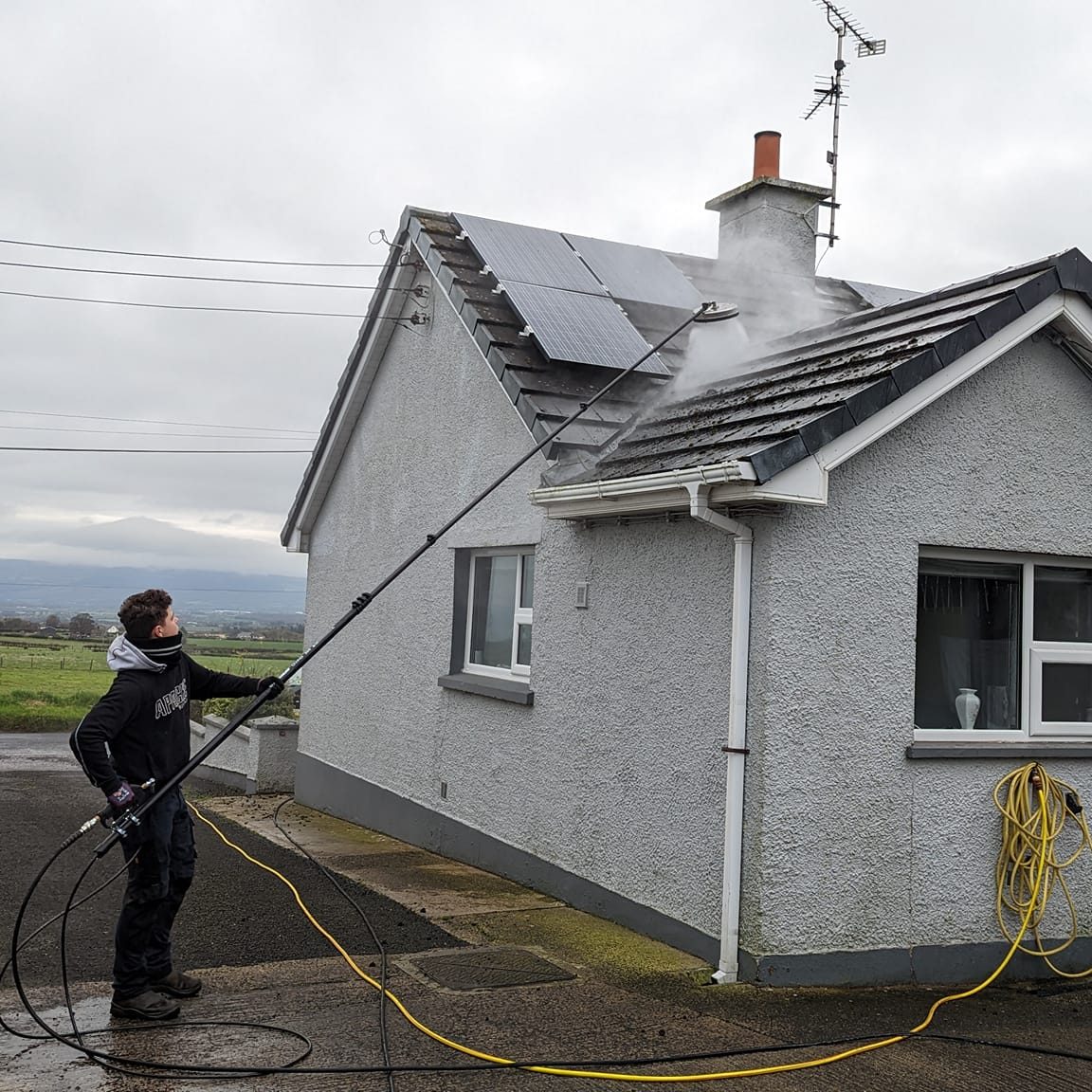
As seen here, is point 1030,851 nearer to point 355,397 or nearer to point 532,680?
point 532,680

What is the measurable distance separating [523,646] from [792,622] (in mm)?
3399

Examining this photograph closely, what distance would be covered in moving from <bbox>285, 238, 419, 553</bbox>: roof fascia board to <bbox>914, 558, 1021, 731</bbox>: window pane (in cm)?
632

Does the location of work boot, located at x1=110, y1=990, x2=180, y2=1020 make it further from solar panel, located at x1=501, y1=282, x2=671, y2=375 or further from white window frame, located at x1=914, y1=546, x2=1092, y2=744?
solar panel, located at x1=501, y1=282, x2=671, y2=375

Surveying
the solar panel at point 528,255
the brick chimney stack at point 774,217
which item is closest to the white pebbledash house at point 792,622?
the solar panel at point 528,255

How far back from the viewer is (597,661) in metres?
7.97

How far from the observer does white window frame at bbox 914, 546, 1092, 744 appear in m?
7.16

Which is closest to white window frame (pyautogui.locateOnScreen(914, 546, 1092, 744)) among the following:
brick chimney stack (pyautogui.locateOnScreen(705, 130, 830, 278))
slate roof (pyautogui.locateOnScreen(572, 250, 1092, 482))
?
slate roof (pyautogui.locateOnScreen(572, 250, 1092, 482))

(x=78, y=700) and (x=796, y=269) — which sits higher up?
(x=796, y=269)

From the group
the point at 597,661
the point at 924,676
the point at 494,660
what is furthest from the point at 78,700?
the point at 924,676

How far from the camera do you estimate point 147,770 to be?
19.2 ft

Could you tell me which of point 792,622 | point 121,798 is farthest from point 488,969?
point 792,622

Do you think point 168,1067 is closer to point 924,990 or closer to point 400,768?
point 924,990

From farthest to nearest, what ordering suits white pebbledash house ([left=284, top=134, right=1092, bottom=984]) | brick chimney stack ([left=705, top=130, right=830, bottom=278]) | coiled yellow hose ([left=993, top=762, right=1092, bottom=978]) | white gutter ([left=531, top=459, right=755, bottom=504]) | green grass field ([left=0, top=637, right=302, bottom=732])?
green grass field ([left=0, top=637, right=302, bottom=732]) → brick chimney stack ([left=705, top=130, right=830, bottom=278]) → coiled yellow hose ([left=993, top=762, right=1092, bottom=978]) → white pebbledash house ([left=284, top=134, right=1092, bottom=984]) → white gutter ([left=531, top=459, right=755, bottom=504])

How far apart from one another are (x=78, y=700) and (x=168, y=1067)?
71.9 feet
